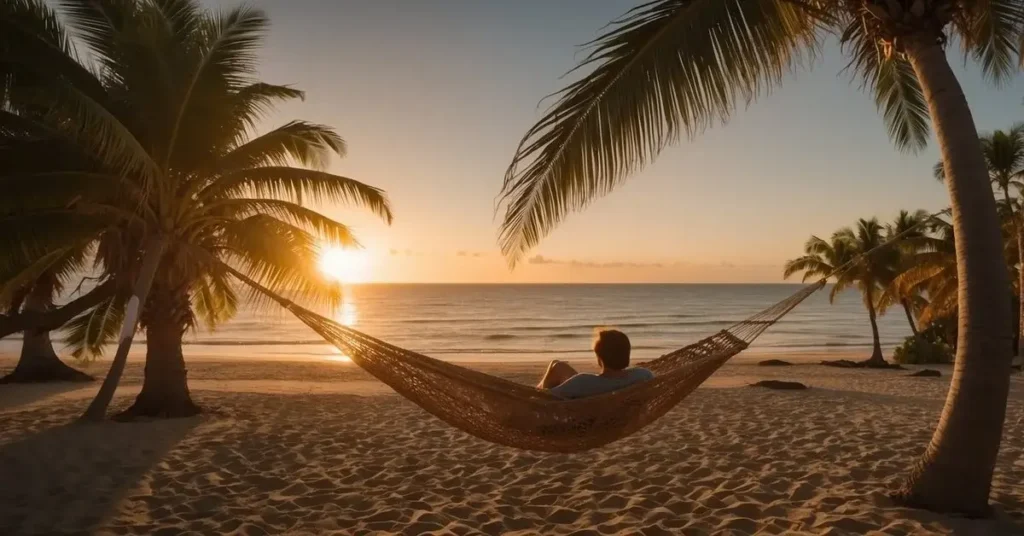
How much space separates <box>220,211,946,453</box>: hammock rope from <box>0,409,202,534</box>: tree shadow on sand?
1221 millimetres

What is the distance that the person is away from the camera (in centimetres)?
265

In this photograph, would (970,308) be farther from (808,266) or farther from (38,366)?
(808,266)

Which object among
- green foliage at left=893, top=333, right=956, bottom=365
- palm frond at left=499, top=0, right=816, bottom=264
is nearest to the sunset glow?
palm frond at left=499, top=0, right=816, bottom=264

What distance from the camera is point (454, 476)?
3412mm

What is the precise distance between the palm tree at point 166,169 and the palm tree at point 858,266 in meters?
11.1

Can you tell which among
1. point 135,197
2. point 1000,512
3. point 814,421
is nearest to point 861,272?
point 814,421

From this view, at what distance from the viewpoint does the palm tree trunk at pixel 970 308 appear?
2338mm

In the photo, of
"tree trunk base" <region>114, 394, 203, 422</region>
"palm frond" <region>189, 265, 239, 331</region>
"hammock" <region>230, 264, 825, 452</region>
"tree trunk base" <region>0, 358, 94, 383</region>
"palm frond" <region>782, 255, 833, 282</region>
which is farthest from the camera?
"palm frond" <region>782, 255, 833, 282</region>

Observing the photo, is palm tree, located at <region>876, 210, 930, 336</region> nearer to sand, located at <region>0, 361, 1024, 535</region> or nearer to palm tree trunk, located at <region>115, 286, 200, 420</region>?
sand, located at <region>0, 361, 1024, 535</region>

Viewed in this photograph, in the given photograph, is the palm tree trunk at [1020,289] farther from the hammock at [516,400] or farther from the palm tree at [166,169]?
the palm tree at [166,169]

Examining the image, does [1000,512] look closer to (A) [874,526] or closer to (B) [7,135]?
(A) [874,526]

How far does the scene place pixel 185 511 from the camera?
9.19 feet

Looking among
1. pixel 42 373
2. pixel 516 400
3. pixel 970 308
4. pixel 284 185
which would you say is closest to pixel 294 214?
pixel 284 185

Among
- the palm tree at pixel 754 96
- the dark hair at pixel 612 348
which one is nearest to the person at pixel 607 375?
the dark hair at pixel 612 348
